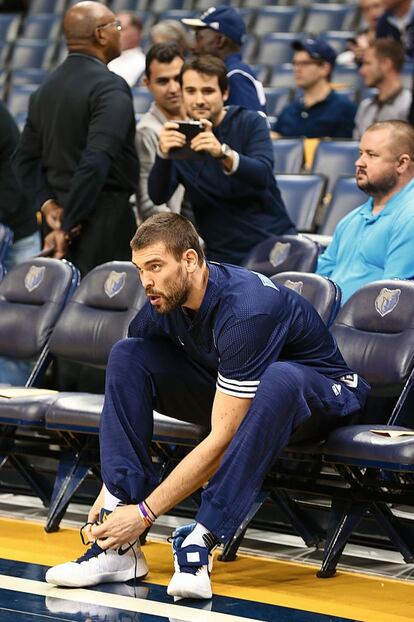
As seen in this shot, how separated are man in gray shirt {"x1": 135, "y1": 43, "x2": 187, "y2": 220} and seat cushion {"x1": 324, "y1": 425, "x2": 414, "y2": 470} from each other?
7.47 feet

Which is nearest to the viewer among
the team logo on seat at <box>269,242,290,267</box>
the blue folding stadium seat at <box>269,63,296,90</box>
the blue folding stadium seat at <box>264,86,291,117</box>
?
the team logo on seat at <box>269,242,290,267</box>

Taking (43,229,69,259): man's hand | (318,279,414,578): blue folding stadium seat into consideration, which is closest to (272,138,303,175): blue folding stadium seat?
(43,229,69,259): man's hand

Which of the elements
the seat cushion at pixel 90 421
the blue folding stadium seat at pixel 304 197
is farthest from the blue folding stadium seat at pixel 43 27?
the seat cushion at pixel 90 421

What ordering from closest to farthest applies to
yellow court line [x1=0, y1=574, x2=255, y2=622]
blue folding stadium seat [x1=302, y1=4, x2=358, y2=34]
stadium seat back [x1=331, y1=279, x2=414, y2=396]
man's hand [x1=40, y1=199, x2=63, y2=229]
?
yellow court line [x1=0, y1=574, x2=255, y2=622] → stadium seat back [x1=331, y1=279, x2=414, y2=396] → man's hand [x1=40, y1=199, x2=63, y2=229] → blue folding stadium seat [x1=302, y1=4, x2=358, y2=34]

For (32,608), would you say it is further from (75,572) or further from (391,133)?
(391,133)

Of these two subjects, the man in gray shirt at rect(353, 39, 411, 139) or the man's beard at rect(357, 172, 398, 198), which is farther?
the man in gray shirt at rect(353, 39, 411, 139)

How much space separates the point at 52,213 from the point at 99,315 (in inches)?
34.2

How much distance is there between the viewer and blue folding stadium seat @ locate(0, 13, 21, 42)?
12148mm

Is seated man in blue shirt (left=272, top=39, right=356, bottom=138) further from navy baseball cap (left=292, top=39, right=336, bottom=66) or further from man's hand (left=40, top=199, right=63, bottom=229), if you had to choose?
man's hand (left=40, top=199, right=63, bottom=229)

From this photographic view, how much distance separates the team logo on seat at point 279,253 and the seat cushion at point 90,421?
112 centimetres

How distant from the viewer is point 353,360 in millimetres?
4406

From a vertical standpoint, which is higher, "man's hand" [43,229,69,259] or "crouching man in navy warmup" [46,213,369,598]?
"crouching man in navy warmup" [46,213,369,598]

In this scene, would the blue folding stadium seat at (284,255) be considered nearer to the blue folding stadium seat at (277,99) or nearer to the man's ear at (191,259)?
the man's ear at (191,259)

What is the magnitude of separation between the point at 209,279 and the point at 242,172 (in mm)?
1517
